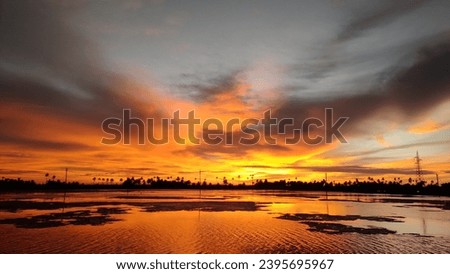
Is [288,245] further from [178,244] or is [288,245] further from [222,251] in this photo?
[178,244]

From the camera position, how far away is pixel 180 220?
64.0 ft

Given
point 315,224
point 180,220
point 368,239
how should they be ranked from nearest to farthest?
1. point 368,239
2. point 315,224
3. point 180,220

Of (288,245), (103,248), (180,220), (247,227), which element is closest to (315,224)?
(247,227)

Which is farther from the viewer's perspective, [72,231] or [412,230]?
[412,230]

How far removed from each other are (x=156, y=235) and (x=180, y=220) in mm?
4661

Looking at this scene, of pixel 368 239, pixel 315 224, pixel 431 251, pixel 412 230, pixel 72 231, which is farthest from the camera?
pixel 315 224

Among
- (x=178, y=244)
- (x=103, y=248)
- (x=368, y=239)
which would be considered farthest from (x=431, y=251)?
(x=103, y=248)

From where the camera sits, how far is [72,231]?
49.9 feet
